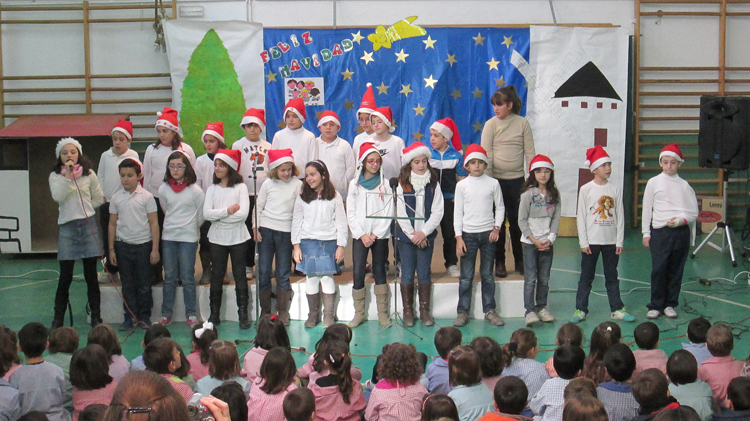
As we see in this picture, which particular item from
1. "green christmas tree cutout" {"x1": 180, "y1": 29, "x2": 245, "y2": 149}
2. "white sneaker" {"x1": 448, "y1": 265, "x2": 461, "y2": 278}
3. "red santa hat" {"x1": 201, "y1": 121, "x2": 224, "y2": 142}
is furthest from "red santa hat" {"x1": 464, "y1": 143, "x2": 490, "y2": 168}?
"green christmas tree cutout" {"x1": 180, "y1": 29, "x2": 245, "y2": 149}

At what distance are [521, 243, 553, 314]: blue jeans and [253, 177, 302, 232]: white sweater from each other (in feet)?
5.81

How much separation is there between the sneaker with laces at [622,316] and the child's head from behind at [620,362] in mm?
2270

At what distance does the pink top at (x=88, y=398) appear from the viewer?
9.55ft

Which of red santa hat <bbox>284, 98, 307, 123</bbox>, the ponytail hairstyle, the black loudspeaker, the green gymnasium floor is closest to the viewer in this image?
the ponytail hairstyle

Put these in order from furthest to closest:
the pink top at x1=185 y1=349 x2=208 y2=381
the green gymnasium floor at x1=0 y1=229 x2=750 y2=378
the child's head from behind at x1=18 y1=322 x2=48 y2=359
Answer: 1. the green gymnasium floor at x1=0 y1=229 x2=750 y2=378
2. the pink top at x1=185 y1=349 x2=208 y2=381
3. the child's head from behind at x1=18 y1=322 x2=48 y2=359

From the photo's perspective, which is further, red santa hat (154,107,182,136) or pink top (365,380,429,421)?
red santa hat (154,107,182,136)

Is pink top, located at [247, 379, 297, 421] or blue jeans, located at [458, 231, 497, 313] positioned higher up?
blue jeans, located at [458, 231, 497, 313]

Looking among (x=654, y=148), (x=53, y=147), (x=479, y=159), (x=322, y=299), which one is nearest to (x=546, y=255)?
(x=479, y=159)

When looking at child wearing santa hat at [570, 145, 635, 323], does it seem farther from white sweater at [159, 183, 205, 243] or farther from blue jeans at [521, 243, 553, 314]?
white sweater at [159, 183, 205, 243]

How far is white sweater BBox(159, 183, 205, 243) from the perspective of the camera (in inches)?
200

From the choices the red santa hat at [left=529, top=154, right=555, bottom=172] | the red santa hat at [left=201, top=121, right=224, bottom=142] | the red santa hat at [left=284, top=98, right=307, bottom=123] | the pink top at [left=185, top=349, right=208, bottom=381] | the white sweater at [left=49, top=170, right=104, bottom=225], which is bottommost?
the pink top at [left=185, top=349, right=208, bottom=381]

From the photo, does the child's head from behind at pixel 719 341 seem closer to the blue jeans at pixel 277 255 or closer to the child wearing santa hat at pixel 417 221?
the child wearing santa hat at pixel 417 221

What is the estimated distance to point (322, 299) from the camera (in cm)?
525

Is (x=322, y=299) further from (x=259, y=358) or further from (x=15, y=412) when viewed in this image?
(x=15, y=412)
